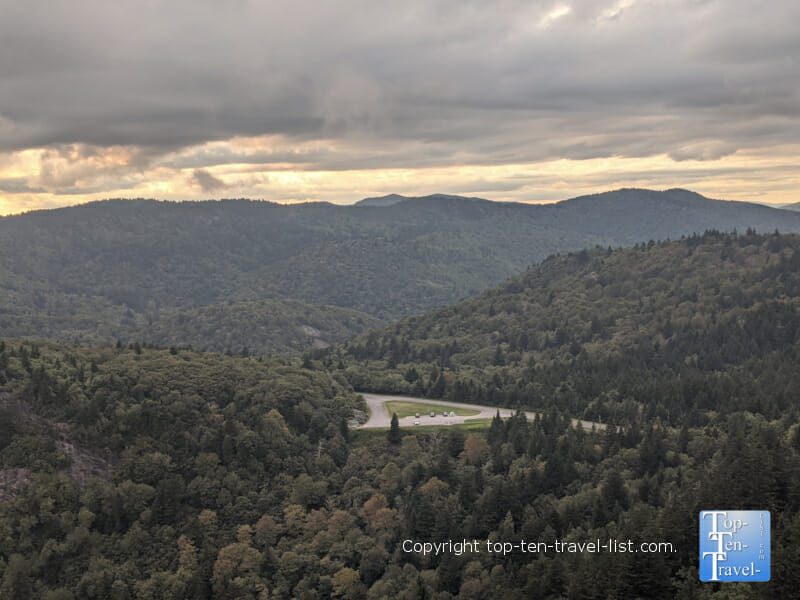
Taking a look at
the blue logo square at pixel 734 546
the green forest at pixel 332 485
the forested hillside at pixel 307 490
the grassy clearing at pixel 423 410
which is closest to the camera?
the blue logo square at pixel 734 546

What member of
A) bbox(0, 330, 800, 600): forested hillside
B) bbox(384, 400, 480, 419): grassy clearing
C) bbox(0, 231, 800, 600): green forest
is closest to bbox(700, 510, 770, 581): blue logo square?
bbox(0, 231, 800, 600): green forest

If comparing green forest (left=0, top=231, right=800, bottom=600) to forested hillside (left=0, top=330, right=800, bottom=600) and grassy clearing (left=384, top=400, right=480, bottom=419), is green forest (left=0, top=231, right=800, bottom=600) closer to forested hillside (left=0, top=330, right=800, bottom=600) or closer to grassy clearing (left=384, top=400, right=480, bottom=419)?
forested hillside (left=0, top=330, right=800, bottom=600)

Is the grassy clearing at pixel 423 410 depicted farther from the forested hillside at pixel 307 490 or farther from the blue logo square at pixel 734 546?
the blue logo square at pixel 734 546

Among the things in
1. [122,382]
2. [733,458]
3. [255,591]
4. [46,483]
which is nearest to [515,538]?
[733,458]

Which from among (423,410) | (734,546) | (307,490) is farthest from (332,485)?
(734,546)

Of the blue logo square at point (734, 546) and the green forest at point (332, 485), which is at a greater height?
the blue logo square at point (734, 546)

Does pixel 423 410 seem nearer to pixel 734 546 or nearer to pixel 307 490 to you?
pixel 307 490

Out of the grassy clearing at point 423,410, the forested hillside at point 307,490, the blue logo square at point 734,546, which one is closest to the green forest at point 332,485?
the forested hillside at point 307,490

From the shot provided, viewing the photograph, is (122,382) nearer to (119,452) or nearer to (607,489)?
(119,452)
